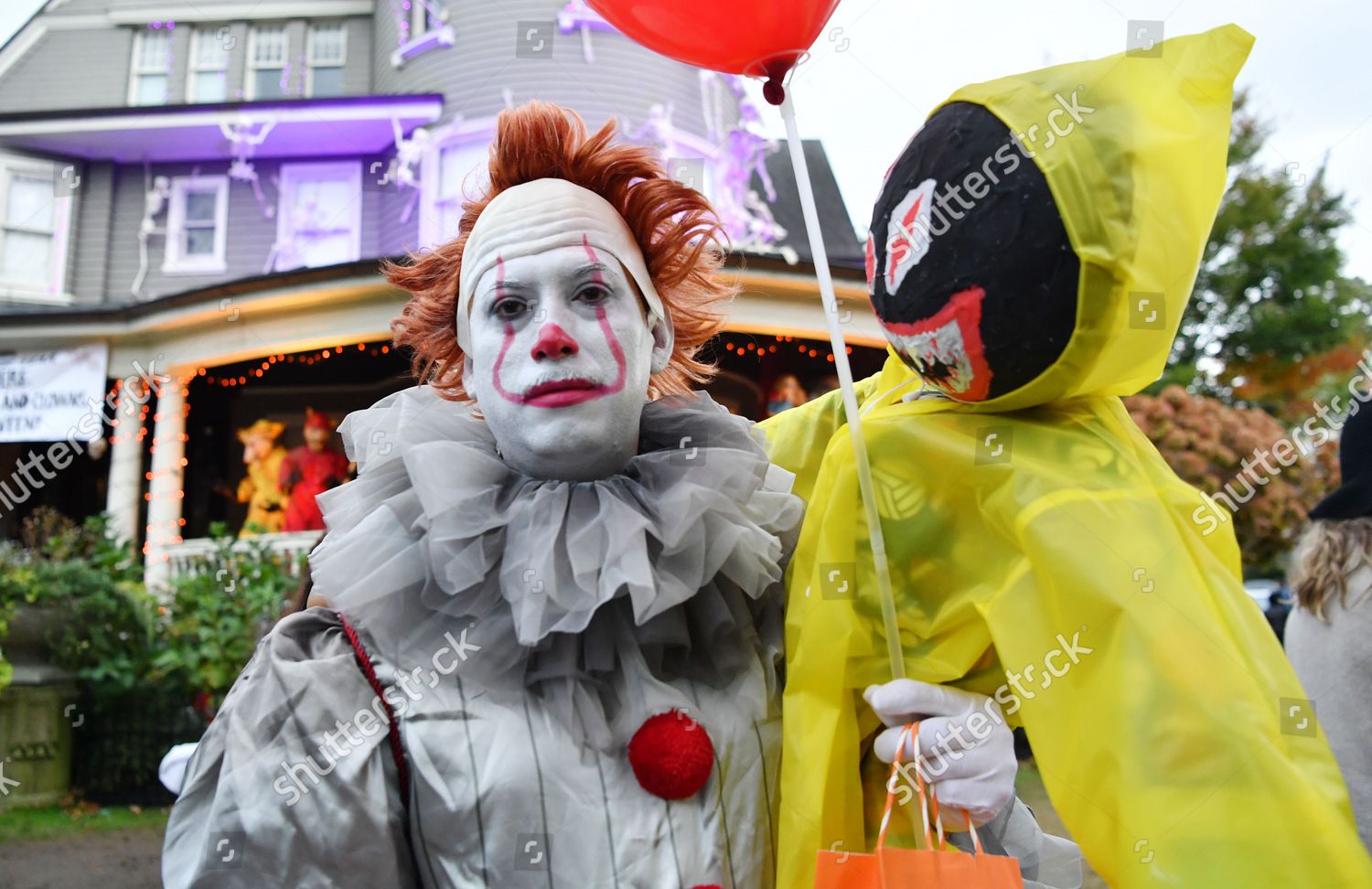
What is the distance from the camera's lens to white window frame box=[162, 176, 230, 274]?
1049cm

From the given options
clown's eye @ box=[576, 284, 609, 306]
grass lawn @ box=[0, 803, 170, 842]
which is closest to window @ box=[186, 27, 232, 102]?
grass lawn @ box=[0, 803, 170, 842]

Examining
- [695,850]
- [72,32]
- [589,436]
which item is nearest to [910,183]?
[589,436]

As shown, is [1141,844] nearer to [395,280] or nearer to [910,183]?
[910,183]

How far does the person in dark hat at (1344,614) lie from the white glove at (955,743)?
1.47 m

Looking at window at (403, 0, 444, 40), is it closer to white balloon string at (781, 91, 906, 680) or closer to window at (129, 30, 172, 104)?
window at (129, 30, 172, 104)

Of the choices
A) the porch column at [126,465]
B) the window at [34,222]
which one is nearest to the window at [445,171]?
the porch column at [126,465]

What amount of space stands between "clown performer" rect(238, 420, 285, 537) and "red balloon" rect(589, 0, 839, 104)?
7887 millimetres

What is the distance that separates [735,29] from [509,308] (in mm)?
588

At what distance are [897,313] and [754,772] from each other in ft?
2.45

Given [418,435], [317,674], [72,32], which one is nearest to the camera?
[317,674]

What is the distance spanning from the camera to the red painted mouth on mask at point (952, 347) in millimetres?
1323

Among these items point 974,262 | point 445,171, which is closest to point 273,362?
point 445,171

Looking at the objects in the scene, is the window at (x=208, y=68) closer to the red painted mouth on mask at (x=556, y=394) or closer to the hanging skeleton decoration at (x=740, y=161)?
the hanging skeleton decoration at (x=740, y=161)

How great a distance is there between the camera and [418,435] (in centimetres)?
175
